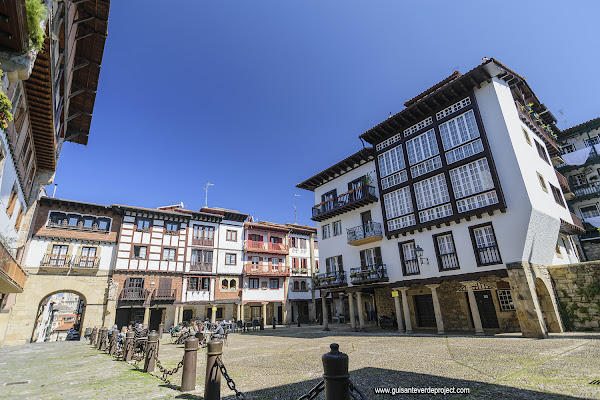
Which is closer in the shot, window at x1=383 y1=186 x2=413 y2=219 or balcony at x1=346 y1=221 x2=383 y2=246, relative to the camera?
window at x1=383 y1=186 x2=413 y2=219

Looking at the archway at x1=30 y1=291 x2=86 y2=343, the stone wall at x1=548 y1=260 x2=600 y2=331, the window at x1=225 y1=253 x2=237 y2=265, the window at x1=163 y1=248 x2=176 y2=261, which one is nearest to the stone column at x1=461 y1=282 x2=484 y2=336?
the stone wall at x1=548 y1=260 x2=600 y2=331

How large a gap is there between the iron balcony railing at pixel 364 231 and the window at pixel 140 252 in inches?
825

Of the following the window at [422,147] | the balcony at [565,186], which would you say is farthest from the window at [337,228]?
the balcony at [565,186]

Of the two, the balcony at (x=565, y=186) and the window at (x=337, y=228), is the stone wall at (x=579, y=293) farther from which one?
the window at (x=337, y=228)

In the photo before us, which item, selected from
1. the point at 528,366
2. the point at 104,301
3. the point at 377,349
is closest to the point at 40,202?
the point at 104,301

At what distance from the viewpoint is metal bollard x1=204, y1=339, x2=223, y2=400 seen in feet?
18.5

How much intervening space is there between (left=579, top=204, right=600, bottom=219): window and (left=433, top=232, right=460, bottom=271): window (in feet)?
57.5

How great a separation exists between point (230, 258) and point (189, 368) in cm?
3013

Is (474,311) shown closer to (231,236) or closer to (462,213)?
(462,213)

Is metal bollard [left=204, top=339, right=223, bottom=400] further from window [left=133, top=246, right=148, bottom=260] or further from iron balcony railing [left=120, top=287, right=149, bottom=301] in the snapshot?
window [left=133, top=246, right=148, bottom=260]

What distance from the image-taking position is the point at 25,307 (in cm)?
2359

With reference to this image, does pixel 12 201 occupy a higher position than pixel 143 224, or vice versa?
pixel 143 224

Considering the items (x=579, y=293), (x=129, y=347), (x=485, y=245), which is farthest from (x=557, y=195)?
(x=129, y=347)

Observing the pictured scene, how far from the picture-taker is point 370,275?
21.5 meters
